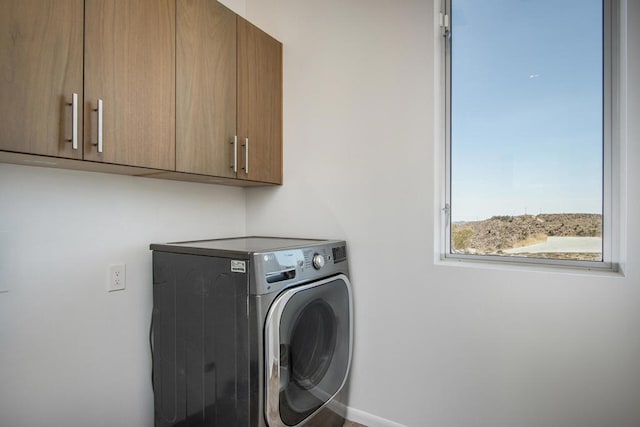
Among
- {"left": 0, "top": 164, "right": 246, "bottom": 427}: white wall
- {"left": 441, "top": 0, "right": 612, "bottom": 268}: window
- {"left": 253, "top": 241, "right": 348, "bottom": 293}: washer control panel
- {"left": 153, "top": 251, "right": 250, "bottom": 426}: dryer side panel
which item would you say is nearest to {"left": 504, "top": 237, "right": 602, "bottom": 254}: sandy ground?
{"left": 441, "top": 0, "right": 612, "bottom": 268}: window

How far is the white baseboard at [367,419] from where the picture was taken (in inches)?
66.3

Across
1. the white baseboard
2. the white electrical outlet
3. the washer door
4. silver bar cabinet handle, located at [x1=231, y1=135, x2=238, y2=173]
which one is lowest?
the white baseboard

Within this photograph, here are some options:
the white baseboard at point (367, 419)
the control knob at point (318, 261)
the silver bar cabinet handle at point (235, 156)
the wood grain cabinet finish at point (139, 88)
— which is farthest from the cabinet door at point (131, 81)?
the white baseboard at point (367, 419)

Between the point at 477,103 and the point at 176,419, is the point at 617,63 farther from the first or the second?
the point at 176,419

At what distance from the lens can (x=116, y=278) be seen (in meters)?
1.52

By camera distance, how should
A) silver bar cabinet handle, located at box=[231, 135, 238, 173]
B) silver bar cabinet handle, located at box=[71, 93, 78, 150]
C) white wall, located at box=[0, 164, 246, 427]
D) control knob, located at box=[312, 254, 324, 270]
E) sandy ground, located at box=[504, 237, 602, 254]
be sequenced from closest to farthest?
silver bar cabinet handle, located at box=[71, 93, 78, 150], white wall, located at box=[0, 164, 246, 427], sandy ground, located at box=[504, 237, 602, 254], control knob, located at box=[312, 254, 324, 270], silver bar cabinet handle, located at box=[231, 135, 238, 173]

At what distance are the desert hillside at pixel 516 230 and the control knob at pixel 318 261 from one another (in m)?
0.66

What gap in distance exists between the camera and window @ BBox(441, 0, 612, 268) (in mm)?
1355

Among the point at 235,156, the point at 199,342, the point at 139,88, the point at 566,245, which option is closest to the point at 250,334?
the point at 199,342

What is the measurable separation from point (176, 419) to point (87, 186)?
1.10m

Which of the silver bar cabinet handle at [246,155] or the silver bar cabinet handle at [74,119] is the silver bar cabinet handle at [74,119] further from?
the silver bar cabinet handle at [246,155]

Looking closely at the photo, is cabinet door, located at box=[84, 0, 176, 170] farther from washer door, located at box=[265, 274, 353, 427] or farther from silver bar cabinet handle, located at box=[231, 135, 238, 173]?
washer door, located at box=[265, 274, 353, 427]

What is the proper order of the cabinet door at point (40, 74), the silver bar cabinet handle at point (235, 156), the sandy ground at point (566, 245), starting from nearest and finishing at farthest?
the cabinet door at point (40, 74)
the sandy ground at point (566, 245)
the silver bar cabinet handle at point (235, 156)

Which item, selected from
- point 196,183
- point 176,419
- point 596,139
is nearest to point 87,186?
point 196,183
